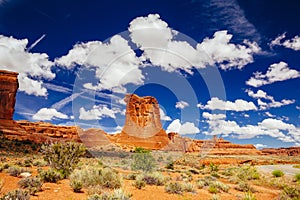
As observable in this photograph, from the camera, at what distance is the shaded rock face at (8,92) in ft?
203

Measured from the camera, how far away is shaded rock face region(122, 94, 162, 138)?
8518 centimetres

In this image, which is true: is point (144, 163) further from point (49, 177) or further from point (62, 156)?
point (49, 177)

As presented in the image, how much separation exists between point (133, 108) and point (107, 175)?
79032 mm

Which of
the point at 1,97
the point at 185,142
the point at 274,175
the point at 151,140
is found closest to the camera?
the point at 274,175

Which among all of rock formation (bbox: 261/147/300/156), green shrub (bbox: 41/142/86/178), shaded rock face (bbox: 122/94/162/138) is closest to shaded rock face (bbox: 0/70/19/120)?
shaded rock face (bbox: 122/94/162/138)

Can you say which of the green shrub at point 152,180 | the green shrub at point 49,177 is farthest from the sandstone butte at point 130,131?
the green shrub at point 49,177

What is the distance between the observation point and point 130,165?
2509cm

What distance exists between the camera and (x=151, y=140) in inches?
3159

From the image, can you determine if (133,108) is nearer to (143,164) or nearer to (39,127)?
(39,127)

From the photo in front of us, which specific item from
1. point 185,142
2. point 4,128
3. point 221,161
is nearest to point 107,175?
point 221,161

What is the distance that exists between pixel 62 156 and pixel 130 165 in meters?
12.5

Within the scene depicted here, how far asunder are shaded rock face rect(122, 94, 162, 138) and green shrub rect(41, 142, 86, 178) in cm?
6877

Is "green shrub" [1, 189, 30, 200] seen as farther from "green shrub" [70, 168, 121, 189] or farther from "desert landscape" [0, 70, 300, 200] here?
"green shrub" [70, 168, 121, 189]

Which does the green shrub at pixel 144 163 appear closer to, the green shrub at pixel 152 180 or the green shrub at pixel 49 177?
the green shrub at pixel 152 180
